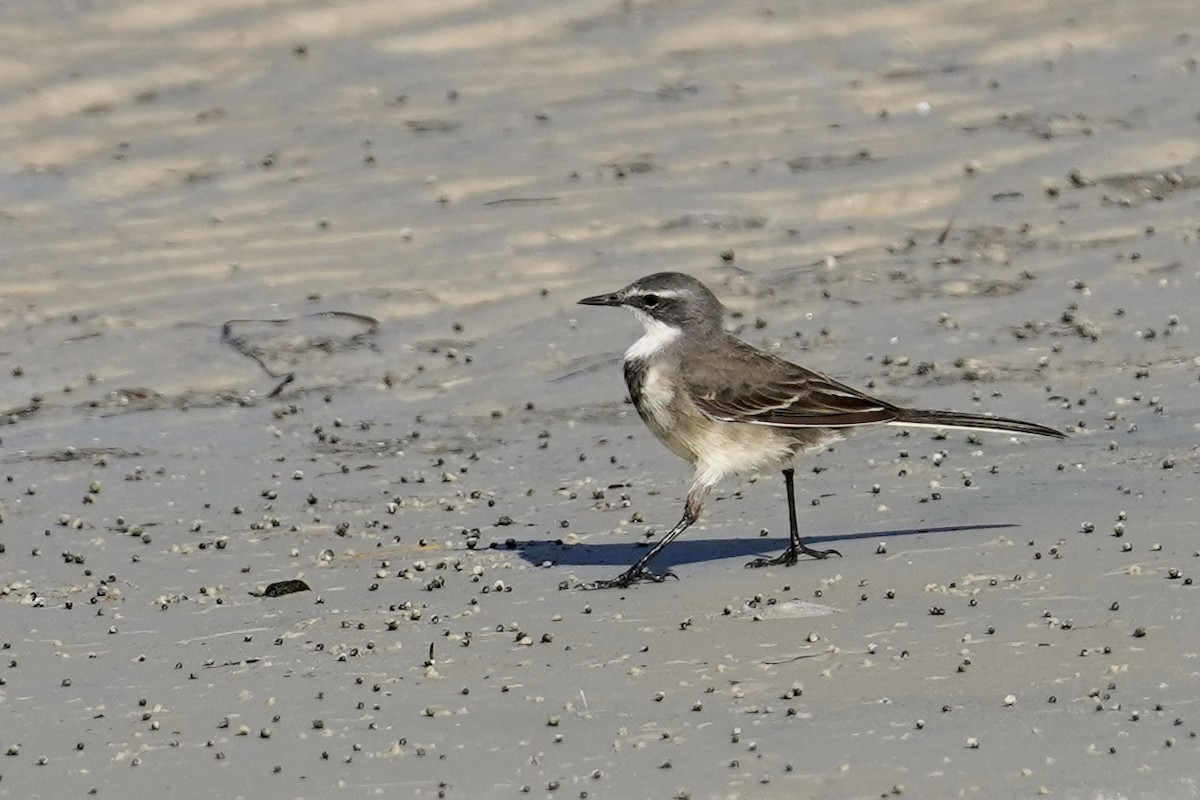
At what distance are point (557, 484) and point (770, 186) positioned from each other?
434 centimetres

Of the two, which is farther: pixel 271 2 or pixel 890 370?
pixel 271 2

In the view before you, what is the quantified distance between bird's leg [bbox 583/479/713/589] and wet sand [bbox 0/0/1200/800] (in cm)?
15

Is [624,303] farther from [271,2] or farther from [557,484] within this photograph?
[271,2]

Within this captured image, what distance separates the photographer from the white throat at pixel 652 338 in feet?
30.9

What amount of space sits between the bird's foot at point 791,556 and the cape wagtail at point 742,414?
0.03 meters

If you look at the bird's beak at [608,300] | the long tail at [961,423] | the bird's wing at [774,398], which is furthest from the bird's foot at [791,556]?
the bird's beak at [608,300]

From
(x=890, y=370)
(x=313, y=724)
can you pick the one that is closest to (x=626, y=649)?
(x=313, y=724)

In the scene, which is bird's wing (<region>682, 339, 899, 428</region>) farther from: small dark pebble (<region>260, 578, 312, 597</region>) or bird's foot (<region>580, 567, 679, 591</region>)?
small dark pebble (<region>260, 578, 312, 597</region>)

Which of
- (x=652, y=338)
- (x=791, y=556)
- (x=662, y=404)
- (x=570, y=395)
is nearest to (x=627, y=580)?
(x=791, y=556)

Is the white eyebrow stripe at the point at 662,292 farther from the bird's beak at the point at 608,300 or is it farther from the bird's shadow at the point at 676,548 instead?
the bird's shadow at the point at 676,548

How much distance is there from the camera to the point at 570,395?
11547mm

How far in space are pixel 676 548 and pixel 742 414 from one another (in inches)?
26.7

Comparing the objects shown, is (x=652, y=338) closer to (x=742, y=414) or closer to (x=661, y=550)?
(x=742, y=414)

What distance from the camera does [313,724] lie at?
23.0 feet
